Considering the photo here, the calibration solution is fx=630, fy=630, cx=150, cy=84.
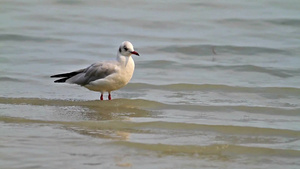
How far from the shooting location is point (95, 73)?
9.44 metres

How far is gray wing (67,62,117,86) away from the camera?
934 cm

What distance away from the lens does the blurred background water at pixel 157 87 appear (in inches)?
257

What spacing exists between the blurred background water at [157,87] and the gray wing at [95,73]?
0.35 metres

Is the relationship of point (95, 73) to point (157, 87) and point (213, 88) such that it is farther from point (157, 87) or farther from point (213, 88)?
point (213, 88)

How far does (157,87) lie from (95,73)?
148cm

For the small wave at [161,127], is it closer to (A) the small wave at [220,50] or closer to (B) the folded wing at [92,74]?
(B) the folded wing at [92,74]

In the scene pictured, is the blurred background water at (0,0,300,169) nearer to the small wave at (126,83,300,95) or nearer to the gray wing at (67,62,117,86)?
the small wave at (126,83,300,95)

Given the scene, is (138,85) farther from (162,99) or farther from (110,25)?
(110,25)

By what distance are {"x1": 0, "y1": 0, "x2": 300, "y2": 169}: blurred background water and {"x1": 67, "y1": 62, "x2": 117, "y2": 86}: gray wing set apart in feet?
1.14

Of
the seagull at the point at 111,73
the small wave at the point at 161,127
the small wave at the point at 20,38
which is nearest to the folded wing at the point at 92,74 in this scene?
the seagull at the point at 111,73

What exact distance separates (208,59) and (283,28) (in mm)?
3277

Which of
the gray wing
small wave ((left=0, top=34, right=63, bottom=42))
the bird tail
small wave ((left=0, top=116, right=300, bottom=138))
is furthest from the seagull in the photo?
small wave ((left=0, top=34, right=63, bottom=42))

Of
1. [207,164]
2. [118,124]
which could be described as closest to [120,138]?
[118,124]

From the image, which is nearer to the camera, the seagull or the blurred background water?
the blurred background water
